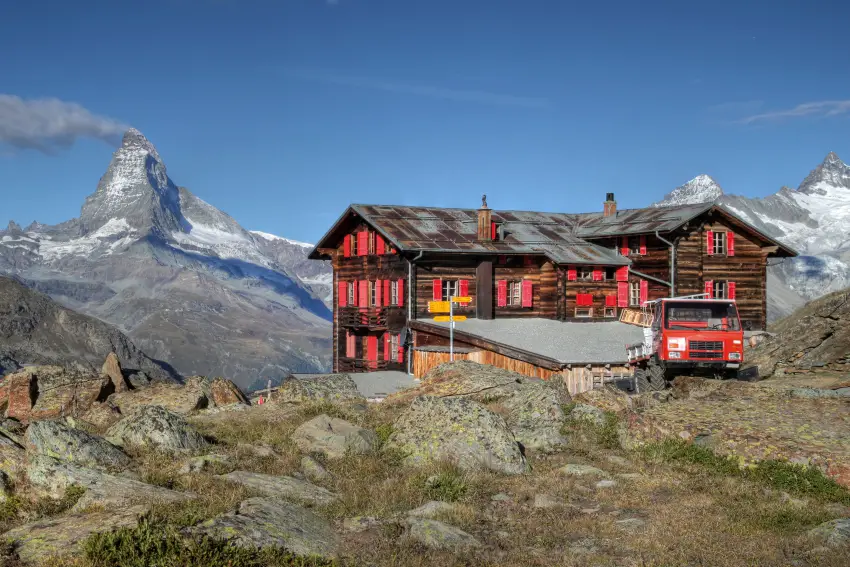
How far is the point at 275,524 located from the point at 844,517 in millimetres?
6409

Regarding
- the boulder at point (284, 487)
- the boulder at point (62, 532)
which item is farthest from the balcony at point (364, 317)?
the boulder at point (62, 532)

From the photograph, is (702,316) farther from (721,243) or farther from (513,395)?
(721,243)

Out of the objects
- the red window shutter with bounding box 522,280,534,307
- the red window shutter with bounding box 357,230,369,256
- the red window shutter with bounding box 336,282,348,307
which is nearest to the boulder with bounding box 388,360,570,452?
the red window shutter with bounding box 522,280,534,307

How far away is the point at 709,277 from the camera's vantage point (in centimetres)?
4762

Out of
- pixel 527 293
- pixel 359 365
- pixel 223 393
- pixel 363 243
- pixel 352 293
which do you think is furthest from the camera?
pixel 352 293

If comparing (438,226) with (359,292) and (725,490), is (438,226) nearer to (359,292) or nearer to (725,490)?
(359,292)

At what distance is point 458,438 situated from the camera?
41.8ft

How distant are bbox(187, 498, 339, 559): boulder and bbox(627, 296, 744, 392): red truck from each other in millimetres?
16120

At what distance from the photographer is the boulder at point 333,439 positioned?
1296 centimetres

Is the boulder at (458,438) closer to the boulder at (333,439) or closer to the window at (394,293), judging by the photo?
the boulder at (333,439)

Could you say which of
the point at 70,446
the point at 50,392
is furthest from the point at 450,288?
the point at 70,446

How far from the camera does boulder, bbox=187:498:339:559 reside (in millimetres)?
8156

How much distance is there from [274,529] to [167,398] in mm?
12147

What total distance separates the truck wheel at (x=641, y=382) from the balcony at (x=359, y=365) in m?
22.1
